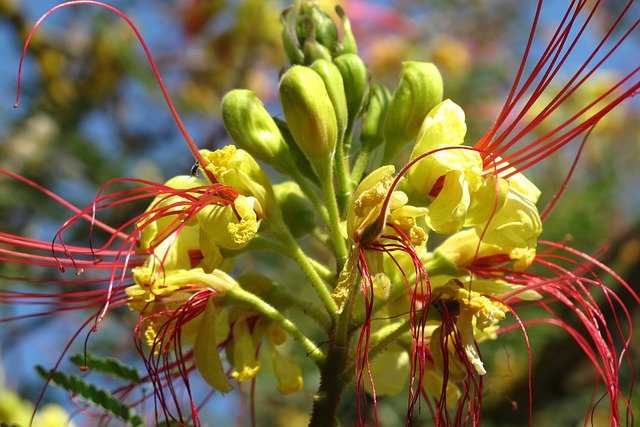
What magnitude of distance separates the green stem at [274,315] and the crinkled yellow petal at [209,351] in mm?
59

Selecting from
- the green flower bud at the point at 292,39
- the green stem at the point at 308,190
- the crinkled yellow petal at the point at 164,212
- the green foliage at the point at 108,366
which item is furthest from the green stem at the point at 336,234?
the green foliage at the point at 108,366

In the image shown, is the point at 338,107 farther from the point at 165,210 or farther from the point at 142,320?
the point at 142,320

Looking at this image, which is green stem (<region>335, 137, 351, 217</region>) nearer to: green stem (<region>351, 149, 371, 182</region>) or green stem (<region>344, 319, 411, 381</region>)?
green stem (<region>351, 149, 371, 182</region>)

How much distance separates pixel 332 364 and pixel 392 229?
0.25 m

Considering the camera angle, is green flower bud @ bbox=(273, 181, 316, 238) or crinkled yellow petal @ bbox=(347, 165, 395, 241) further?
green flower bud @ bbox=(273, 181, 316, 238)

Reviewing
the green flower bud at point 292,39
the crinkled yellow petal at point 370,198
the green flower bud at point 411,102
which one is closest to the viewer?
the crinkled yellow petal at point 370,198

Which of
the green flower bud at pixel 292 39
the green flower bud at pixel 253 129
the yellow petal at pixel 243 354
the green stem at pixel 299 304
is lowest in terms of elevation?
the yellow petal at pixel 243 354

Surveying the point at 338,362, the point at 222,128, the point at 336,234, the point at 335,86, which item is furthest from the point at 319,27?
the point at 222,128

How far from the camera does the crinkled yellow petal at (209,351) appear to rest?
1.43 metres

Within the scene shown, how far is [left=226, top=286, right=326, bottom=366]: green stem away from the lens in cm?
144

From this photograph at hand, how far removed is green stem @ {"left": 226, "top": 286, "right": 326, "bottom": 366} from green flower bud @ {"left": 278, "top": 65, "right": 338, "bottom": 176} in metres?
0.26

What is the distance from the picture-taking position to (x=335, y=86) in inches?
61.2

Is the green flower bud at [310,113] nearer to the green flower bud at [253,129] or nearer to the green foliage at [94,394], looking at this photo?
the green flower bud at [253,129]

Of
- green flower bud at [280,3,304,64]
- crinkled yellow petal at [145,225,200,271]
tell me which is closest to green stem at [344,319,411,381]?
crinkled yellow petal at [145,225,200,271]
